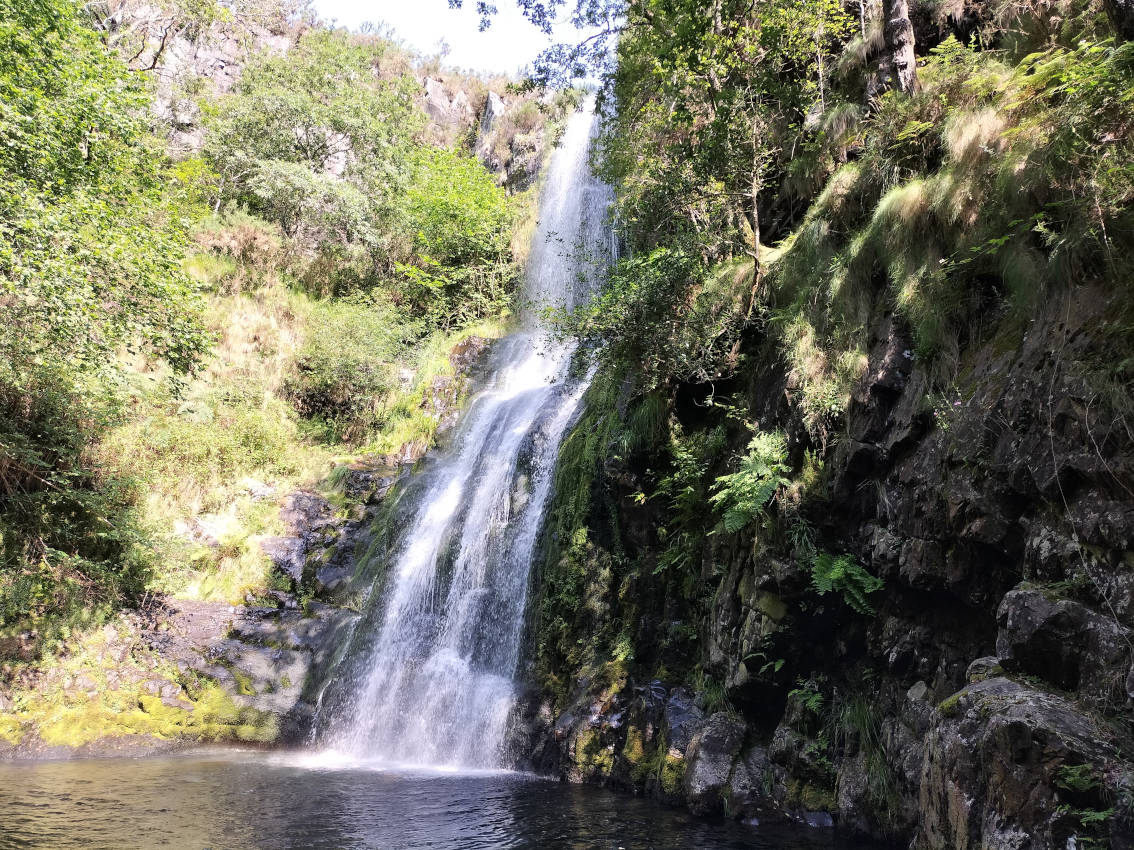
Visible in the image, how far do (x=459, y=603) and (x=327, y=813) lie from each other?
486 centimetres

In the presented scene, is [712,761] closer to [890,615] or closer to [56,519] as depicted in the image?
[890,615]

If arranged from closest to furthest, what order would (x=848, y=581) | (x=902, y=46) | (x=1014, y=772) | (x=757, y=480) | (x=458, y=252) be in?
(x=1014, y=772), (x=848, y=581), (x=757, y=480), (x=902, y=46), (x=458, y=252)

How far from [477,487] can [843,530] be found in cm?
840

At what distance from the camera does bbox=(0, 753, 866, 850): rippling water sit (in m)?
5.95

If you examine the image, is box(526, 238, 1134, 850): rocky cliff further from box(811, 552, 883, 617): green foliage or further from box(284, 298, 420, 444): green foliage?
box(284, 298, 420, 444): green foliage

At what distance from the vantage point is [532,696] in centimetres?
982

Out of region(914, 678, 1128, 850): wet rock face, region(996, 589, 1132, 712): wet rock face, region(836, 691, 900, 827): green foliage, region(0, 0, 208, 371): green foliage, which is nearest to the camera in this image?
region(914, 678, 1128, 850): wet rock face

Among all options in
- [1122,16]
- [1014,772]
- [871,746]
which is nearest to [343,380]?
[871,746]

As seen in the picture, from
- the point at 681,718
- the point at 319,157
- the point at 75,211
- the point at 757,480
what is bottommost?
the point at 681,718

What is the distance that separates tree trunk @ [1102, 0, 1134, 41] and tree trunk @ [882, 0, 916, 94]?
3166mm

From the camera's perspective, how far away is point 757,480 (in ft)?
24.0

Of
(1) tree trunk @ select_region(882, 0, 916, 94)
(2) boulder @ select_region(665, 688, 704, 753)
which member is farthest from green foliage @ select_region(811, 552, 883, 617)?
(1) tree trunk @ select_region(882, 0, 916, 94)

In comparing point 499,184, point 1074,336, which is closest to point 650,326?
point 1074,336

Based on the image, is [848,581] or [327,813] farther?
[327,813]
